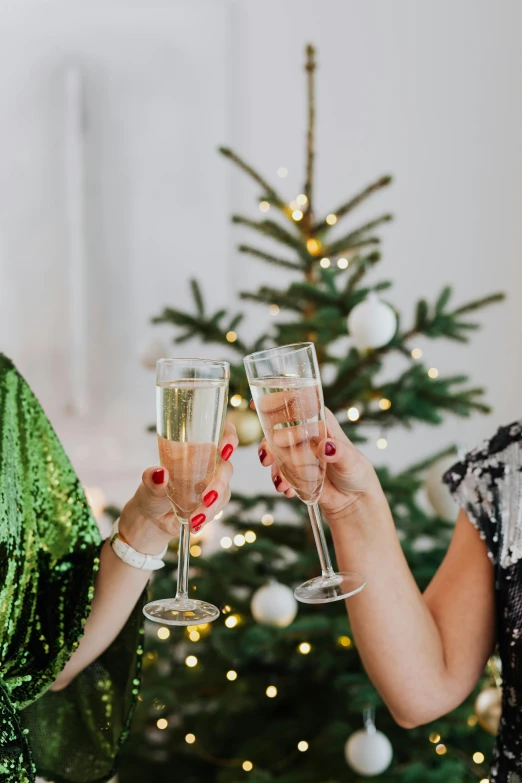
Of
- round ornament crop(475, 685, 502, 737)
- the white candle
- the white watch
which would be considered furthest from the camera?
the white candle

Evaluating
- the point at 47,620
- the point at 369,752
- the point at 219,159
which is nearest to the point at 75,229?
the point at 219,159

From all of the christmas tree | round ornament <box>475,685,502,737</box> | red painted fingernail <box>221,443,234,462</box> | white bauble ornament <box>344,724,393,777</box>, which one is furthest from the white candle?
red painted fingernail <box>221,443,234,462</box>

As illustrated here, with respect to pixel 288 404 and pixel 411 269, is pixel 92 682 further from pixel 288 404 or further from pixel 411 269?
pixel 411 269

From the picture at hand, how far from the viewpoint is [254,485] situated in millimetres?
3076

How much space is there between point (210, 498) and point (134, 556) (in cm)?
19

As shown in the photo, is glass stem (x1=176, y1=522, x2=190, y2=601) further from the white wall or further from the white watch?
the white wall

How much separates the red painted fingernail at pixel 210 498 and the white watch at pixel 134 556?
0.16 meters

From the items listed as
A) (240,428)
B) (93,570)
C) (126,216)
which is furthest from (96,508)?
(93,570)

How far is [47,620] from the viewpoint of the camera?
1.01m

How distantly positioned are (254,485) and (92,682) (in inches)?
78.1

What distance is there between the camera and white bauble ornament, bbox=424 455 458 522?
1939 mm

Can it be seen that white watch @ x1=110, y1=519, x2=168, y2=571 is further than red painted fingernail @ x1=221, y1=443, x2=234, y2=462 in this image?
Yes

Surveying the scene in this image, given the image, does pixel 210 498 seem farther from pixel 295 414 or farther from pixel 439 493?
pixel 439 493

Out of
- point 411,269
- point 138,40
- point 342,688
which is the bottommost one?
point 342,688
